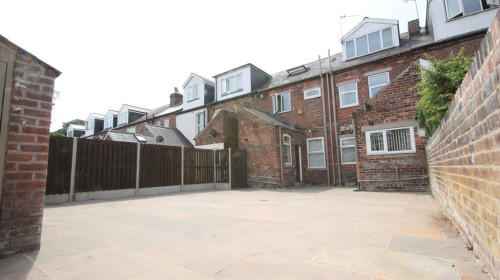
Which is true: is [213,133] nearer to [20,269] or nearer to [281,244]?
[281,244]

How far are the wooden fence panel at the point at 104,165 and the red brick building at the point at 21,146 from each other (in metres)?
5.11

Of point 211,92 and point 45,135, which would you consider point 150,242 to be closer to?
point 45,135

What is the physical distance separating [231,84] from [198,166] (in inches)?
352

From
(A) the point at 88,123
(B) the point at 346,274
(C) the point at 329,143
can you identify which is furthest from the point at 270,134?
(A) the point at 88,123

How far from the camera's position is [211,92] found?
19891mm

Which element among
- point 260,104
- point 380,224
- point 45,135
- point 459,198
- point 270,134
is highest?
point 260,104

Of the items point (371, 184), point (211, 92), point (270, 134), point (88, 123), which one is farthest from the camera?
point (88, 123)

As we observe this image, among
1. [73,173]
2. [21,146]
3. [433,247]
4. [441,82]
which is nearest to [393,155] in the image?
[441,82]

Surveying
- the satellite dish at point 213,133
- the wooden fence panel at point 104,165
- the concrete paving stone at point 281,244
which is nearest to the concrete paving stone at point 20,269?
the concrete paving stone at point 281,244

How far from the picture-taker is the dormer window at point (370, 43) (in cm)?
1248

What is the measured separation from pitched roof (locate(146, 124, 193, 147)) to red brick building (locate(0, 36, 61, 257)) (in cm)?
1538

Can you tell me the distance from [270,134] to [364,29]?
7.89 metres

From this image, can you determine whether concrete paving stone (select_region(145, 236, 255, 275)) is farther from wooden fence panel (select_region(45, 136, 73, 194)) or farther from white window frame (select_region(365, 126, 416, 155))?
white window frame (select_region(365, 126, 416, 155))

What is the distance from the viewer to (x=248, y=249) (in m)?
2.59
